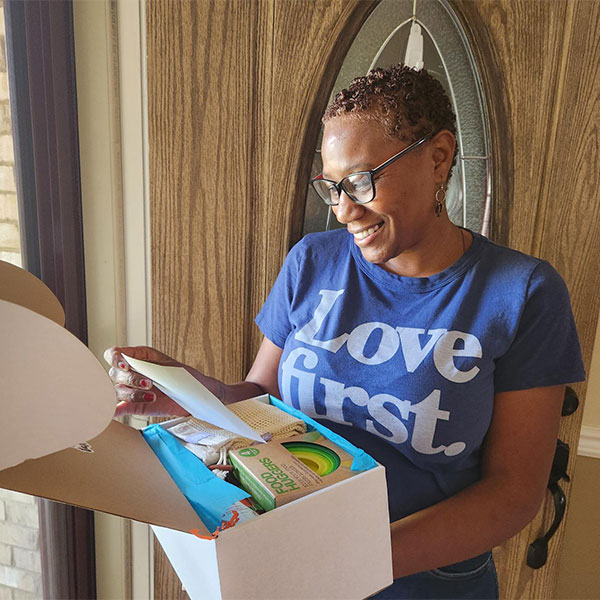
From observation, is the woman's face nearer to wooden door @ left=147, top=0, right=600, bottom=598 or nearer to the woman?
the woman

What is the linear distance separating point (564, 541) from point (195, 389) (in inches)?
45.3

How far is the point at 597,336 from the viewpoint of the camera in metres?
1.11

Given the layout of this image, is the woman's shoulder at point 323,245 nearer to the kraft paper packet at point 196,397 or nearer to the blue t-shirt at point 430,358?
the blue t-shirt at point 430,358

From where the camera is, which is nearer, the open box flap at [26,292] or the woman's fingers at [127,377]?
the open box flap at [26,292]

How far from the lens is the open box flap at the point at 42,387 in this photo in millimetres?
344

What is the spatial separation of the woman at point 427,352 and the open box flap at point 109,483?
0.19 meters

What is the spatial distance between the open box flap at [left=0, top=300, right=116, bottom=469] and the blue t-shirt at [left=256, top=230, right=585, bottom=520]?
21.8 inches

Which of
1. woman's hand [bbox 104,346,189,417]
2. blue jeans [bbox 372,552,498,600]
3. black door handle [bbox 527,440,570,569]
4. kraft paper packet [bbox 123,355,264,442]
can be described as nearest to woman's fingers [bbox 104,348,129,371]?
woman's hand [bbox 104,346,189,417]

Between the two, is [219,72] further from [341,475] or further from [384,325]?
[341,475]

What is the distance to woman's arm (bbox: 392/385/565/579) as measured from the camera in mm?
820

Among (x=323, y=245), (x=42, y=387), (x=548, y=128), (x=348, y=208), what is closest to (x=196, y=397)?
(x=42, y=387)

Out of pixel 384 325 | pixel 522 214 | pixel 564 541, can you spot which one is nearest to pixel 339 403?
pixel 384 325

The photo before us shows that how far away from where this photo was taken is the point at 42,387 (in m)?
0.36

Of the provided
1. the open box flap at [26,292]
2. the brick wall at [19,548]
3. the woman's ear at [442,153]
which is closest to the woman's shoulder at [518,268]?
the woman's ear at [442,153]
